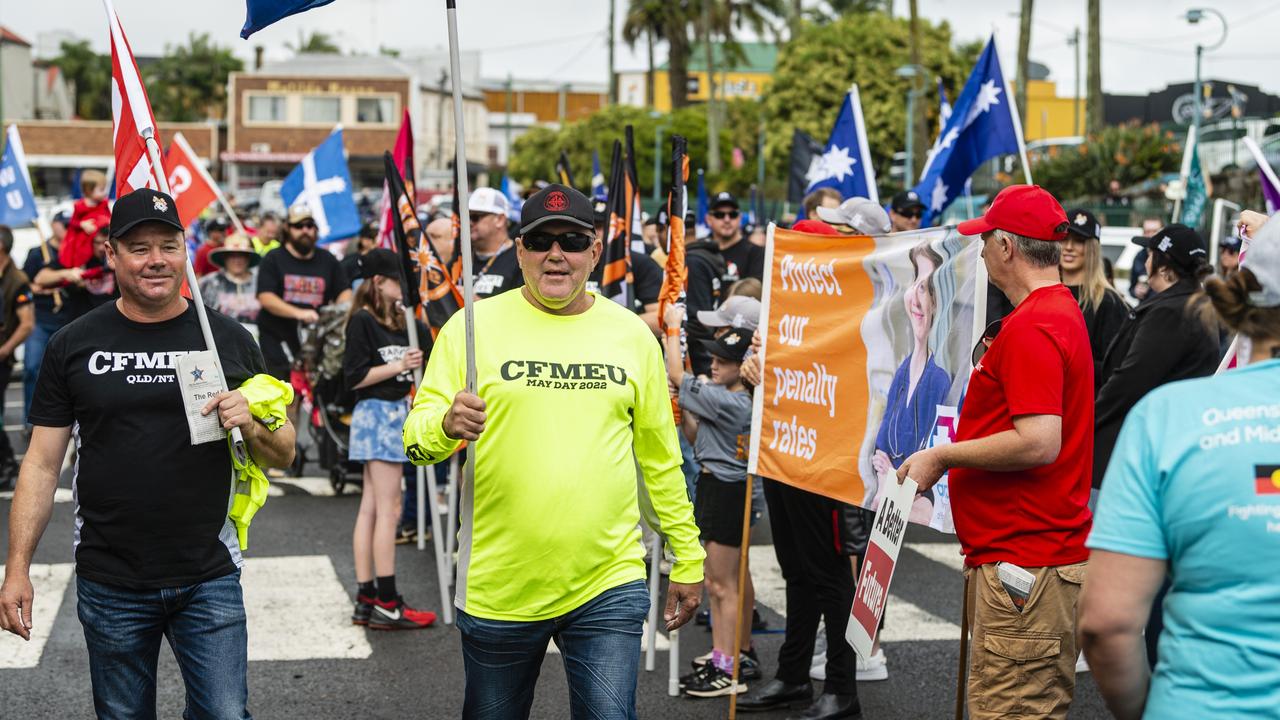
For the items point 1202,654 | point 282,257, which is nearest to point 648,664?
point 1202,654

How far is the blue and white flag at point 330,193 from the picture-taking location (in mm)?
13930

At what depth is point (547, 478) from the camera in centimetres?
409

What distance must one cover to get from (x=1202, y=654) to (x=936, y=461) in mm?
1704

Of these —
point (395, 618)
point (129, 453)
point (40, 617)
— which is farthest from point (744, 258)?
point (129, 453)

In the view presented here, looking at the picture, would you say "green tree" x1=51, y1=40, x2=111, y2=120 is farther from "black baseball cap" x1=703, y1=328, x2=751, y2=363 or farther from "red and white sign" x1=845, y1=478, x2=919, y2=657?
"red and white sign" x1=845, y1=478, x2=919, y2=657

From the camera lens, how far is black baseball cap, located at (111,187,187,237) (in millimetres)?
4242

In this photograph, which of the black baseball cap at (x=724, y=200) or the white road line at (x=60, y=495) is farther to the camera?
the white road line at (x=60, y=495)

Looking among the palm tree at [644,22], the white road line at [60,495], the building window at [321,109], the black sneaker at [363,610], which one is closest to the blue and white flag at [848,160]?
the black sneaker at [363,610]

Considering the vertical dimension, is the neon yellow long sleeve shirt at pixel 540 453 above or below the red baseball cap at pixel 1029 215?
below

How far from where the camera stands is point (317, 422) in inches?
444

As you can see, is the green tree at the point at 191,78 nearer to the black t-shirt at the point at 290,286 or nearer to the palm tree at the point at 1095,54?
the palm tree at the point at 1095,54

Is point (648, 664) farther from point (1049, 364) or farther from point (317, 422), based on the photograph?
point (317, 422)

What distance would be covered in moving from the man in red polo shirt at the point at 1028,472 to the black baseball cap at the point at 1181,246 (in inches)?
90.4

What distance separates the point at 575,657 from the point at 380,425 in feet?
11.9
